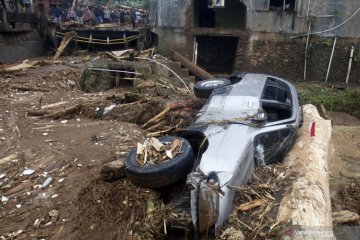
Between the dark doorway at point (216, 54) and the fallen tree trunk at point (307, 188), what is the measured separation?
12250mm

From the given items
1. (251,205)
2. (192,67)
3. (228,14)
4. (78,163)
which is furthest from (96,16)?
(251,205)

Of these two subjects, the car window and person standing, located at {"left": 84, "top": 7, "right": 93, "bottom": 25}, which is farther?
person standing, located at {"left": 84, "top": 7, "right": 93, "bottom": 25}

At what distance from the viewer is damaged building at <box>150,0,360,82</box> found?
14352 mm

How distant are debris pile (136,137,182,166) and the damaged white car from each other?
0.09 metres

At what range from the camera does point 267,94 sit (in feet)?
19.7

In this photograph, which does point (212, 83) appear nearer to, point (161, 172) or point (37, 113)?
point (161, 172)

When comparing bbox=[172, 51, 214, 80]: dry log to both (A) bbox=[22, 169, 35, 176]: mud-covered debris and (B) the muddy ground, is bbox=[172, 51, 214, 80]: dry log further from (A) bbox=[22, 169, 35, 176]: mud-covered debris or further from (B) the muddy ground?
(A) bbox=[22, 169, 35, 176]: mud-covered debris

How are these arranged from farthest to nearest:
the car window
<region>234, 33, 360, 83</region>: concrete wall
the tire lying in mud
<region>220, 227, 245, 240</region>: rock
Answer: <region>234, 33, 360, 83</region>: concrete wall
the car window
the tire lying in mud
<region>220, 227, 245, 240</region>: rock

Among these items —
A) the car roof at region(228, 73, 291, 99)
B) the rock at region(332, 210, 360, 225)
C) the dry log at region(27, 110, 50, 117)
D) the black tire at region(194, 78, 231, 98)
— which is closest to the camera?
the rock at region(332, 210, 360, 225)

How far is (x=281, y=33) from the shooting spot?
15.0 meters

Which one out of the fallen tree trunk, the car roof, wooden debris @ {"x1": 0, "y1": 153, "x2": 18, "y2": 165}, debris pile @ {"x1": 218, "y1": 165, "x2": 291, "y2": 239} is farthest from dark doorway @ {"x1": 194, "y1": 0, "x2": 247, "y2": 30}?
debris pile @ {"x1": 218, "y1": 165, "x2": 291, "y2": 239}

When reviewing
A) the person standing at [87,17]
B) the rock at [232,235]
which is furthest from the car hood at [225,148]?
the person standing at [87,17]

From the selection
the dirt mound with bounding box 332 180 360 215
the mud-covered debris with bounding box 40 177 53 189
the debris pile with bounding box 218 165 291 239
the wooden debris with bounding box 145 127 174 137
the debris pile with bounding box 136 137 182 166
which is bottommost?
the dirt mound with bounding box 332 180 360 215

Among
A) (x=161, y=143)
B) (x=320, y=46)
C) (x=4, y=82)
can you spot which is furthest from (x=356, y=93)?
(x=4, y=82)
